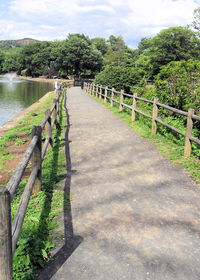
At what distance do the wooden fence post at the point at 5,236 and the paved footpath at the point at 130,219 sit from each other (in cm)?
55

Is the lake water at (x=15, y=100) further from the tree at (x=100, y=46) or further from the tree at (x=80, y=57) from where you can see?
the tree at (x=100, y=46)

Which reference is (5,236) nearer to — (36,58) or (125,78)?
(125,78)

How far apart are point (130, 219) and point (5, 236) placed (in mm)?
1986

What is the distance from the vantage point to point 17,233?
2.80 meters

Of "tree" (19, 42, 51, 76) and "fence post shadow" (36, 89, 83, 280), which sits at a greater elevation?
"tree" (19, 42, 51, 76)

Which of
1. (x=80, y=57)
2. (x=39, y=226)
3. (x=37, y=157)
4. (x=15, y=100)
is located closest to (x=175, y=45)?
(x=80, y=57)

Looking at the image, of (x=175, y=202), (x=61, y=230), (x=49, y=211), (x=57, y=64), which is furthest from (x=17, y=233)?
(x=57, y=64)

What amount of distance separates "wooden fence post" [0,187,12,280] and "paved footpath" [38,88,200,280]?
553mm

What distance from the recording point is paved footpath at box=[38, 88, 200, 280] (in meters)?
2.92

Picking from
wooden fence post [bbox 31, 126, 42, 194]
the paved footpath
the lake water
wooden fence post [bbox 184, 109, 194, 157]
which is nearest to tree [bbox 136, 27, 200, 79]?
the lake water

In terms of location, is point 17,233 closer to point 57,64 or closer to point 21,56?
point 57,64

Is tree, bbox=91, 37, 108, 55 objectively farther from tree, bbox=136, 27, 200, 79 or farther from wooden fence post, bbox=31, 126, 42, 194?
wooden fence post, bbox=31, 126, 42, 194

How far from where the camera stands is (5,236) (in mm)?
2328

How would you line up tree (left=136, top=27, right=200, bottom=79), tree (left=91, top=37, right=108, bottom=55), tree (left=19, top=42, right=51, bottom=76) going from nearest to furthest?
tree (left=136, top=27, right=200, bottom=79) → tree (left=19, top=42, right=51, bottom=76) → tree (left=91, top=37, right=108, bottom=55)
